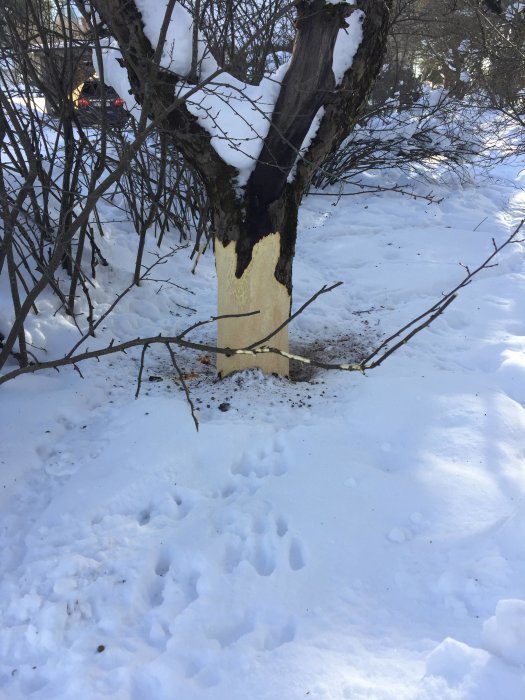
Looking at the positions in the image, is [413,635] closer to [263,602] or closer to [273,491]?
[263,602]

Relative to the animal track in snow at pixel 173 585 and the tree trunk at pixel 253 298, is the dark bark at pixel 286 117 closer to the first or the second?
the tree trunk at pixel 253 298

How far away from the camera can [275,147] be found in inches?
104

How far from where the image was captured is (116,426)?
2656 millimetres

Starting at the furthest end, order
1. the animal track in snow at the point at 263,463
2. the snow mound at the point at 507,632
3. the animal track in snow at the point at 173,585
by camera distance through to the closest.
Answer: the animal track in snow at the point at 263,463 → the animal track in snow at the point at 173,585 → the snow mound at the point at 507,632

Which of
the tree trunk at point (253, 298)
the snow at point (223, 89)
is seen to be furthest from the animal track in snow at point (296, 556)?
the snow at point (223, 89)

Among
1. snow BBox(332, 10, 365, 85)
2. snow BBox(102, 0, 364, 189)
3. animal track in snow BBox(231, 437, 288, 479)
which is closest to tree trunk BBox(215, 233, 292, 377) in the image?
snow BBox(102, 0, 364, 189)

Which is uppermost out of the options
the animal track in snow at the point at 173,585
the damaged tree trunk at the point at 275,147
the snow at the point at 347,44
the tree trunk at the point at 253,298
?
the snow at the point at 347,44

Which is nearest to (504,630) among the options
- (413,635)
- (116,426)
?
(413,635)

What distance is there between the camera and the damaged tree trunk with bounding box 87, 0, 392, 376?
2.46 metres

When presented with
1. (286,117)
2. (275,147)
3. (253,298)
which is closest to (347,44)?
(286,117)

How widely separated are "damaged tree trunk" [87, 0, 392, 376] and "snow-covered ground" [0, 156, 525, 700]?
498mm

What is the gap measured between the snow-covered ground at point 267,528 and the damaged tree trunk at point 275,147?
50 centimetres

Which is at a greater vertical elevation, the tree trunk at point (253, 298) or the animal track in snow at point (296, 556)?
the tree trunk at point (253, 298)

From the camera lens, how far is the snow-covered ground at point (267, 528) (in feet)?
4.87
